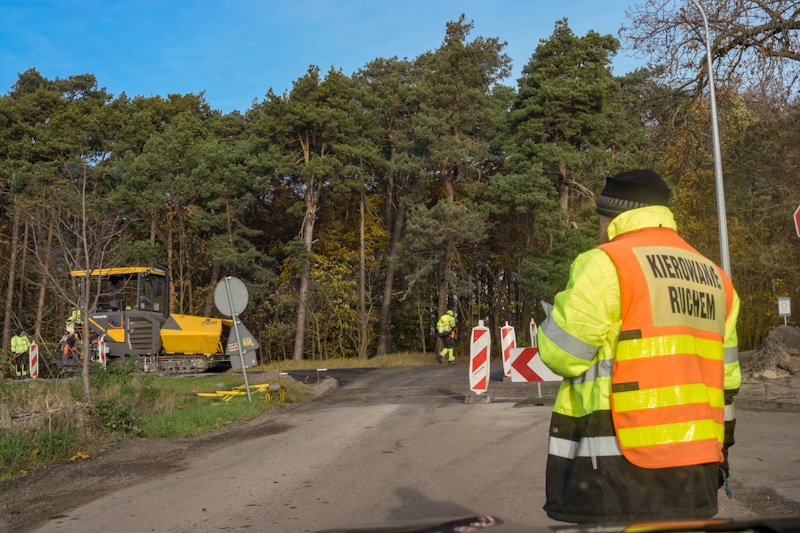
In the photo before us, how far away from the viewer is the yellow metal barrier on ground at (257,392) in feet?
54.2

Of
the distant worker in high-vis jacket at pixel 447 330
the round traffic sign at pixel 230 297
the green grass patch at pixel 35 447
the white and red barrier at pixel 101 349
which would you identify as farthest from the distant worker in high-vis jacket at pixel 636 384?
the white and red barrier at pixel 101 349

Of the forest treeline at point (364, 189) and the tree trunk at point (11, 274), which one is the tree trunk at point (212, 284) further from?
the tree trunk at point (11, 274)

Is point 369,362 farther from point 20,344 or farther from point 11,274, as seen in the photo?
point 11,274

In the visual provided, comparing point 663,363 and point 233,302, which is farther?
point 233,302

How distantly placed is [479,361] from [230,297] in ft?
16.0

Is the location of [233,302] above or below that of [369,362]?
above

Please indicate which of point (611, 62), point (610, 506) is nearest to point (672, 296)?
point (610, 506)

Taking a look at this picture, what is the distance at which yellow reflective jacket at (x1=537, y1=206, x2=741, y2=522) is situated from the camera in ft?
10.2

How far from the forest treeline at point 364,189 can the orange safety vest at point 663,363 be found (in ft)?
101

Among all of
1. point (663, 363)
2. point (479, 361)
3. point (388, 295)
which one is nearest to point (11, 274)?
point (388, 295)

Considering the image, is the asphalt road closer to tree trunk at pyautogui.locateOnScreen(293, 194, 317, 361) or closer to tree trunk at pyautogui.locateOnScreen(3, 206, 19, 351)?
tree trunk at pyautogui.locateOnScreen(293, 194, 317, 361)

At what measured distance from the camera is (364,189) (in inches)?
1897

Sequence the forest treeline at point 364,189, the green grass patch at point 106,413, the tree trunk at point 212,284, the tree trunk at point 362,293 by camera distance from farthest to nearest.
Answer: the tree trunk at point 212,284 < the tree trunk at point 362,293 < the forest treeline at point 364,189 < the green grass patch at point 106,413

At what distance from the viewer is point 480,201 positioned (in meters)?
48.6
